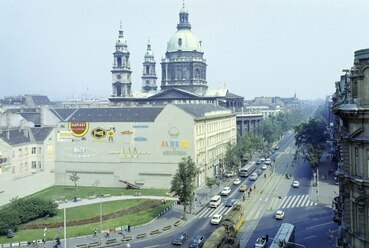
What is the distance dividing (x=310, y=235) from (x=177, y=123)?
3774 centimetres

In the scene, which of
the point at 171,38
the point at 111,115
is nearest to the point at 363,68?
the point at 111,115

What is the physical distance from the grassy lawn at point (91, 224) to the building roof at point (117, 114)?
1990 centimetres

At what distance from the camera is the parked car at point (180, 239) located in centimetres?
4907

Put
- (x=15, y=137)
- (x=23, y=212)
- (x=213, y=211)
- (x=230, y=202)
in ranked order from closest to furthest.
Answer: (x=23, y=212) → (x=213, y=211) → (x=230, y=202) → (x=15, y=137)

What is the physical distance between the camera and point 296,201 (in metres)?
69.1

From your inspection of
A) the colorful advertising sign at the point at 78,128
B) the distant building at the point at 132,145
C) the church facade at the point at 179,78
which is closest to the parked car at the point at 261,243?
the distant building at the point at 132,145

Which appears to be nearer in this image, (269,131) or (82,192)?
(82,192)

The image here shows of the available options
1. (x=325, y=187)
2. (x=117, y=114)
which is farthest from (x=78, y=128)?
(x=325, y=187)

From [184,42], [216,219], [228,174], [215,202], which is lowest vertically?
[216,219]

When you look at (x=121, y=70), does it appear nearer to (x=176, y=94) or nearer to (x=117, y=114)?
(x=176, y=94)

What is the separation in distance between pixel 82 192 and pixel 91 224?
23.3 metres

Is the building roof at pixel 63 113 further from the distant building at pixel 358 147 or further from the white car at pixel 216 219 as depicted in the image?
the distant building at pixel 358 147

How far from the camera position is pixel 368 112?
2712 centimetres

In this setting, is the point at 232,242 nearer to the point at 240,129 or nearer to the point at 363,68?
the point at 363,68
